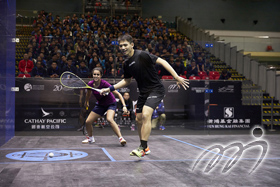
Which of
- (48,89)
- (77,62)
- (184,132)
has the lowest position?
(184,132)

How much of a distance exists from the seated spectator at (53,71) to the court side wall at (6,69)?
183 cm

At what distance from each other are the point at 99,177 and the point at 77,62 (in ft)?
23.2

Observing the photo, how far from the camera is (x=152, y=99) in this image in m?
5.66

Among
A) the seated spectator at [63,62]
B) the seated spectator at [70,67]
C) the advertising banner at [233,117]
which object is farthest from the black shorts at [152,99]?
the advertising banner at [233,117]

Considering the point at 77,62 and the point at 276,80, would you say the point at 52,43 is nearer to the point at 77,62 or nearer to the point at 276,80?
the point at 77,62

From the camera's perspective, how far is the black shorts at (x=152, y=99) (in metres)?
5.61

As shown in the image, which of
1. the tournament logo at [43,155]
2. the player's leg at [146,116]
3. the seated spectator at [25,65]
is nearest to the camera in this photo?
the player's leg at [146,116]

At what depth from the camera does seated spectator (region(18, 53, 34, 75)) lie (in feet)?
35.6

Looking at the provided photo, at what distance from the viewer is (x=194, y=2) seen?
29.1m

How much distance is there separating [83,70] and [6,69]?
3.23m

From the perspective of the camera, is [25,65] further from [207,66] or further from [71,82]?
[207,66]

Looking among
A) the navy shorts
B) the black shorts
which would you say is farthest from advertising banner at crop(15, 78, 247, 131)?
the black shorts

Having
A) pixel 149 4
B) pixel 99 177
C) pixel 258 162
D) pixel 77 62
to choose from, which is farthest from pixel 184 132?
pixel 149 4

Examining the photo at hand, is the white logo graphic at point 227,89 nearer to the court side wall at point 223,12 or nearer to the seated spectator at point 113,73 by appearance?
the seated spectator at point 113,73
